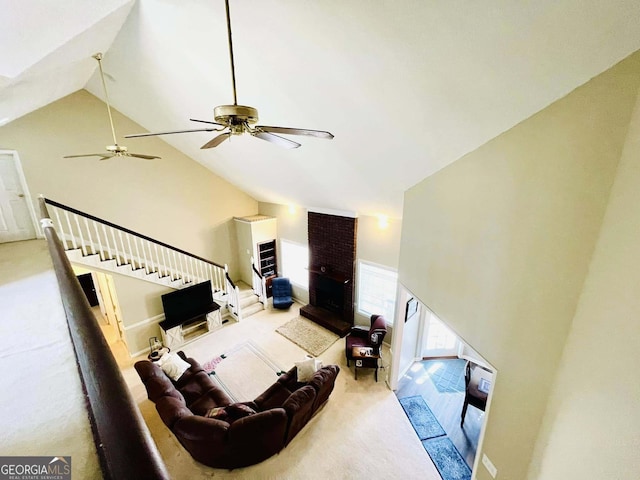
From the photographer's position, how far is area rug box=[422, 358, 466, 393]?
4.98m

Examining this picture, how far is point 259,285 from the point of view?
761 centimetres

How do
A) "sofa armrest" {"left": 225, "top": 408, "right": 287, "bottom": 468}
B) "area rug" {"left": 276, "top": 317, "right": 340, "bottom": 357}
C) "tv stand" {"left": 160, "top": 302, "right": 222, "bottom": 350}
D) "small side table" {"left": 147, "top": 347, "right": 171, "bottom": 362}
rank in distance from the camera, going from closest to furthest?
1. "sofa armrest" {"left": 225, "top": 408, "right": 287, "bottom": 468}
2. "small side table" {"left": 147, "top": 347, "right": 171, "bottom": 362}
3. "tv stand" {"left": 160, "top": 302, "right": 222, "bottom": 350}
4. "area rug" {"left": 276, "top": 317, "right": 340, "bottom": 357}

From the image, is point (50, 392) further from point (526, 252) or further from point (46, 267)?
point (526, 252)

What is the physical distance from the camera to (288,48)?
2.42 meters

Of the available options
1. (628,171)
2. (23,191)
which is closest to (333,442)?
(628,171)

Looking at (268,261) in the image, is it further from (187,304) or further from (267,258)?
(187,304)

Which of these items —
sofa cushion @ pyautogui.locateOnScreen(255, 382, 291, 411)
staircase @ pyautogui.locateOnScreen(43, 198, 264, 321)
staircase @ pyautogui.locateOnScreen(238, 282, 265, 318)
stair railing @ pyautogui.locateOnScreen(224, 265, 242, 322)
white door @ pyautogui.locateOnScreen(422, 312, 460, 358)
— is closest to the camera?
sofa cushion @ pyautogui.locateOnScreen(255, 382, 291, 411)

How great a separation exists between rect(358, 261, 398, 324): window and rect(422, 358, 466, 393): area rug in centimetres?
121

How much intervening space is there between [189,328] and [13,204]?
12.5ft

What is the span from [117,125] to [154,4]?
4052 millimetres

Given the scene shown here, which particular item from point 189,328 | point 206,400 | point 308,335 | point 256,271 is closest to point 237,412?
point 206,400

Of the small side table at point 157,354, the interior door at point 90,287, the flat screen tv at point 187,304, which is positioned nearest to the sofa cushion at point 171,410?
the small side table at point 157,354

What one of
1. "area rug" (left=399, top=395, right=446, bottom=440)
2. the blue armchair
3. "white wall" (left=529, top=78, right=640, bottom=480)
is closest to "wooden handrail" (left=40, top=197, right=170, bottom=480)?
"white wall" (left=529, top=78, right=640, bottom=480)

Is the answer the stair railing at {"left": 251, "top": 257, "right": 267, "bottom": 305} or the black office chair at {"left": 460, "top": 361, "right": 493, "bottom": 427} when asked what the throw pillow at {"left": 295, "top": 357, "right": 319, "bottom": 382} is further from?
the stair railing at {"left": 251, "top": 257, "right": 267, "bottom": 305}
